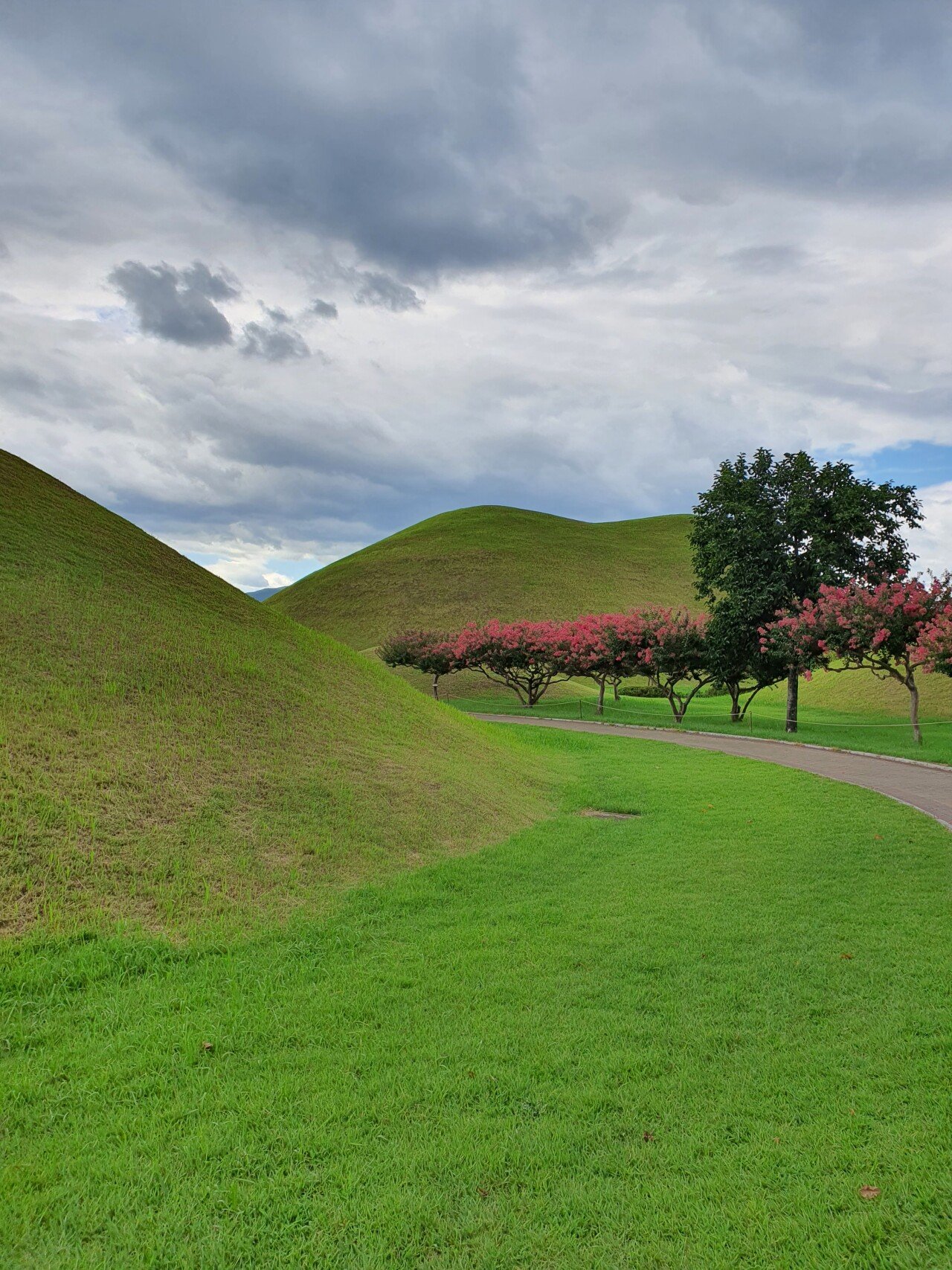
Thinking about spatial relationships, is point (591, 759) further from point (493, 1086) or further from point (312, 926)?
point (493, 1086)

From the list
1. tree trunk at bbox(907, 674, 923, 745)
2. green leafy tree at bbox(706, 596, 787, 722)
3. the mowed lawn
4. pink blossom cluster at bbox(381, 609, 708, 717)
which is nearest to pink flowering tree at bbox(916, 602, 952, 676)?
tree trunk at bbox(907, 674, 923, 745)

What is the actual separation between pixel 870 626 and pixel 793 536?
9.47 meters

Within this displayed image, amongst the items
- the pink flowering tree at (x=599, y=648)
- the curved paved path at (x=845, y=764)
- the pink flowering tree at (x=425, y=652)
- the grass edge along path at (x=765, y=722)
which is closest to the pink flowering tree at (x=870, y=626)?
the grass edge along path at (x=765, y=722)

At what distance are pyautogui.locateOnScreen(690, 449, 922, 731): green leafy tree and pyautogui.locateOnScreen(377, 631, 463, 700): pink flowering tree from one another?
14.8 m

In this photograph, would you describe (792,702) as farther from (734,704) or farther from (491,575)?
(491,575)

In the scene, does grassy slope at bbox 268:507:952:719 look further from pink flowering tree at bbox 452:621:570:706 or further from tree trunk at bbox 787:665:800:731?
tree trunk at bbox 787:665:800:731

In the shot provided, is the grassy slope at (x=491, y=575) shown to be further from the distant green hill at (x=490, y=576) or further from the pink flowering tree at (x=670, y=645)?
the pink flowering tree at (x=670, y=645)

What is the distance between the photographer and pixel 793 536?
3134cm

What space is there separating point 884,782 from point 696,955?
36.7ft

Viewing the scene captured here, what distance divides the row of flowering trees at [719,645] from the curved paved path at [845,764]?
3290 millimetres

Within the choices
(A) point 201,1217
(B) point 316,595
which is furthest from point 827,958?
(B) point 316,595

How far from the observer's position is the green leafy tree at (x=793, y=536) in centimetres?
2988

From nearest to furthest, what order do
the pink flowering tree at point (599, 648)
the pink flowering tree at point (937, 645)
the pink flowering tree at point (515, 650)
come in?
the pink flowering tree at point (937, 645) → the pink flowering tree at point (599, 648) → the pink flowering tree at point (515, 650)

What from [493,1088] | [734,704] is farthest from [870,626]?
[493,1088]
